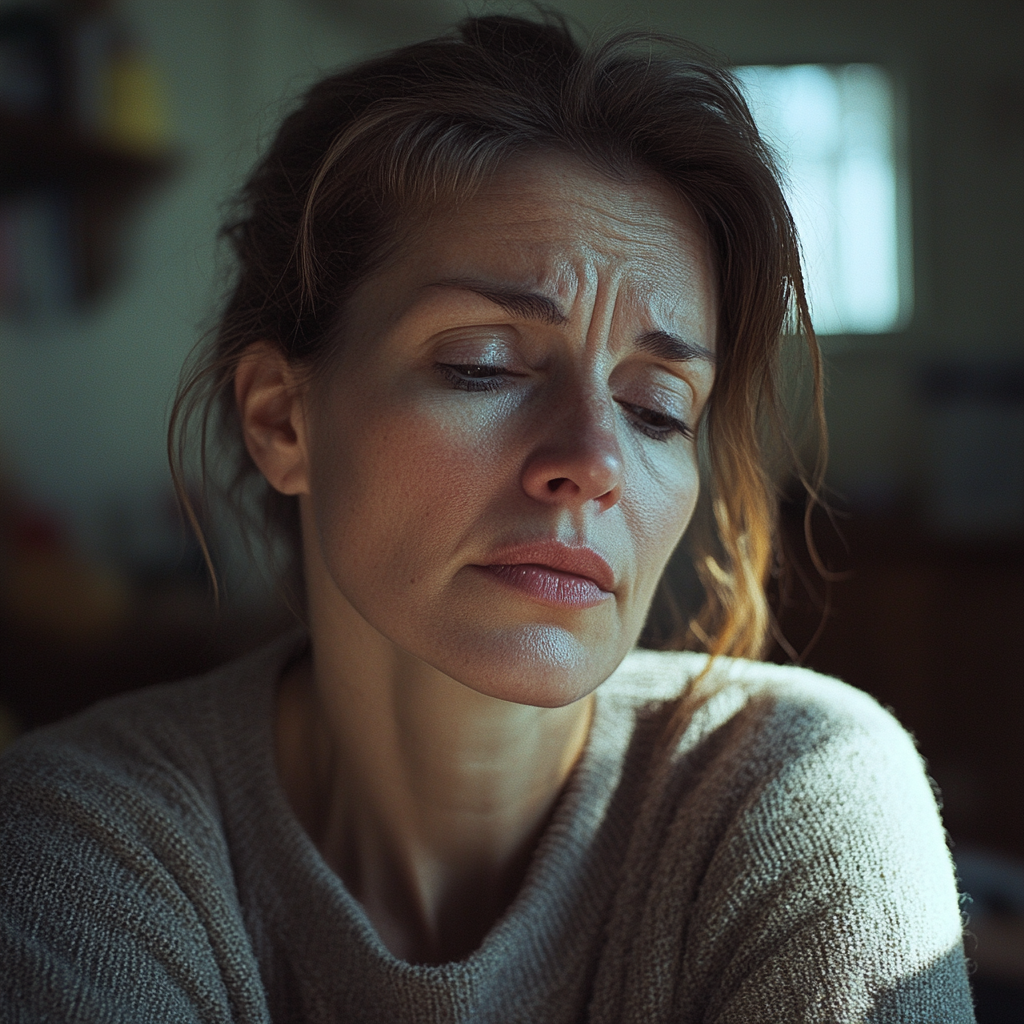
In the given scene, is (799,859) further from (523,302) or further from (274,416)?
(274,416)

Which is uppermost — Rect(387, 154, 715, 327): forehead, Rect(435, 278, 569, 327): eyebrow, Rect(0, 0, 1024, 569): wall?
Rect(387, 154, 715, 327): forehead

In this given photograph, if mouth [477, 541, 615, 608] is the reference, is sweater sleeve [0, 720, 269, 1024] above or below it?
below

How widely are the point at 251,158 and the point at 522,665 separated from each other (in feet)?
8.93

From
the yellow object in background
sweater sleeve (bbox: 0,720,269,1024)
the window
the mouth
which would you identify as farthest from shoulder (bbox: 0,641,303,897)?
the window

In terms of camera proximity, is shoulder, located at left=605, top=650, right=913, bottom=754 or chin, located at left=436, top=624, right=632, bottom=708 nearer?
chin, located at left=436, top=624, right=632, bottom=708

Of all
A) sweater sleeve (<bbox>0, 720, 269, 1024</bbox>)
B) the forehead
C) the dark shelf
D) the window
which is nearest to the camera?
sweater sleeve (<bbox>0, 720, 269, 1024</bbox>)

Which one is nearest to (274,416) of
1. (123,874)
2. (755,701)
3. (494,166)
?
(494,166)

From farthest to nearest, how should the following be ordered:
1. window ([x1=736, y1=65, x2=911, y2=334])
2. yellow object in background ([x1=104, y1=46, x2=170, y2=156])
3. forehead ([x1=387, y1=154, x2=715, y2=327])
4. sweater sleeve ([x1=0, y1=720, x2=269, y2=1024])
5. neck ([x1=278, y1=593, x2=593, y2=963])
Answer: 1. window ([x1=736, y1=65, x2=911, y2=334])
2. yellow object in background ([x1=104, y1=46, x2=170, y2=156])
3. neck ([x1=278, y1=593, x2=593, y2=963])
4. forehead ([x1=387, y1=154, x2=715, y2=327])
5. sweater sleeve ([x1=0, y1=720, x2=269, y2=1024])

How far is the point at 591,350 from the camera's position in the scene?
1.00 metres

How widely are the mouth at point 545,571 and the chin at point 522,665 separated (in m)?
0.03

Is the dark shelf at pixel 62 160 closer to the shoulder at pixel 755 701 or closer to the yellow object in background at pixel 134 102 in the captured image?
the yellow object in background at pixel 134 102

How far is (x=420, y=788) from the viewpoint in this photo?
1151 millimetres

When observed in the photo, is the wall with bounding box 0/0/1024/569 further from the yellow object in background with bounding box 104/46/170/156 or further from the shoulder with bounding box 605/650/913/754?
the shoulder with bounding box 605/650/913/754

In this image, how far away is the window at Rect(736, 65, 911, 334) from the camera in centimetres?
396
